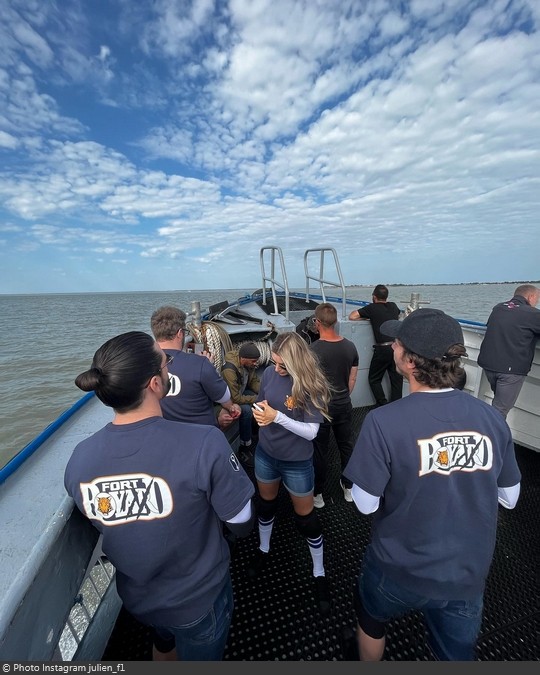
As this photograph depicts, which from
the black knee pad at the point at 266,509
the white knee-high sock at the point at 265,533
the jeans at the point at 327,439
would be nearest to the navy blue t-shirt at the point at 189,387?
the black knee pad at the point at 266,509

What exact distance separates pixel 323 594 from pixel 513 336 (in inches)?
113

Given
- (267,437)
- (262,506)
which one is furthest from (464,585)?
(262,506)

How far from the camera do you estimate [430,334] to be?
120cm

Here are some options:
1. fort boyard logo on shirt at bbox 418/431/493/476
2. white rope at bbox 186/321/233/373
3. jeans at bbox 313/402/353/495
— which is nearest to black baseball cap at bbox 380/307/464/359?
fort boyard logo on shirt at bbox 418/431/493/476

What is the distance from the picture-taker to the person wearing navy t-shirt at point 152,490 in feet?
3.36

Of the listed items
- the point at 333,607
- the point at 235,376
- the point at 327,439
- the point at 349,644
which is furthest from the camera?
the point at 235,376

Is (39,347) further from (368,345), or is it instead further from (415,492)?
(415,492)

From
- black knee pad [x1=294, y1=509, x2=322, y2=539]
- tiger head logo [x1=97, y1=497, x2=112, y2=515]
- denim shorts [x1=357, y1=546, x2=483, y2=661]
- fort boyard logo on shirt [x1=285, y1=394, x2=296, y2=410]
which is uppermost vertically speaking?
tiger head logo [x1=97, y1=497, x2=112, y2=515]

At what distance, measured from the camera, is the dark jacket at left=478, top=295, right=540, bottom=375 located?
3.10 meters

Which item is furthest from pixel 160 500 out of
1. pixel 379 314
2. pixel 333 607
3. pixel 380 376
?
pixel 380 376

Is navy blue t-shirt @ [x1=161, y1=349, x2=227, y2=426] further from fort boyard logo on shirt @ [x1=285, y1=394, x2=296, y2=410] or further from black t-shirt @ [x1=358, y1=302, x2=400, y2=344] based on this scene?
black t-shirt @ [x1=358, y1=302, x2=400, y2=344]

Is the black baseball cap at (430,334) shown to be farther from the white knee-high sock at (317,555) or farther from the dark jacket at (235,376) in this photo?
the dark jacket at (235,376)

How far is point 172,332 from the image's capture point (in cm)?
222

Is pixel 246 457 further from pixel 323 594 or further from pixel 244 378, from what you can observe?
pixel 323 594
